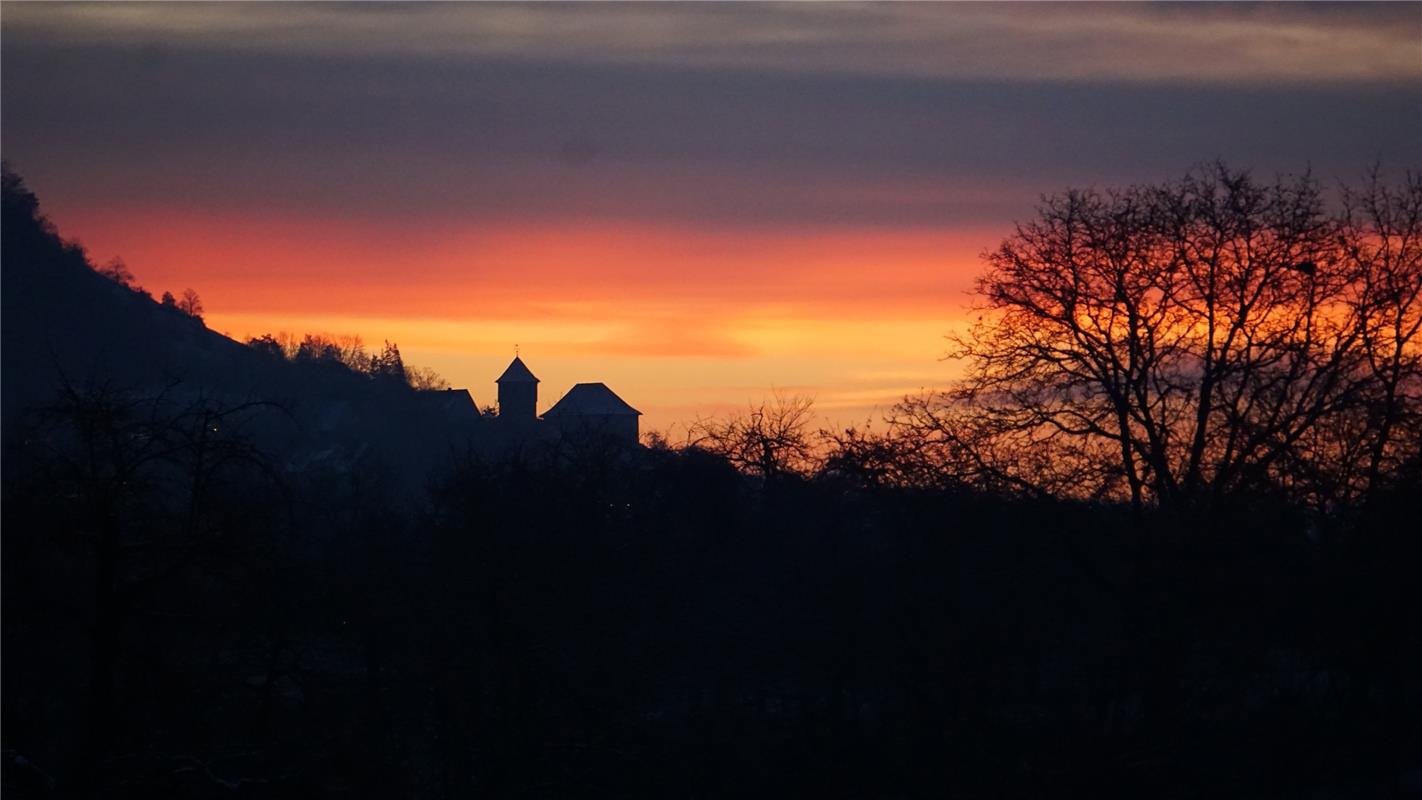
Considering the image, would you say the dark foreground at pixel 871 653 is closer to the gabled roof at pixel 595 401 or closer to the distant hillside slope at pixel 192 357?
the distant hillside slope at pixel 192 357

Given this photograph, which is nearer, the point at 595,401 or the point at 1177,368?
the point at 1177,368

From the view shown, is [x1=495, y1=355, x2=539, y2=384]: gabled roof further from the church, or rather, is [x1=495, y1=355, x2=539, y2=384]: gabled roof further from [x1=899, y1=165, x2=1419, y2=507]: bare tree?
[x1=899, y1=165, x2=1419, y2=507]: bare tree

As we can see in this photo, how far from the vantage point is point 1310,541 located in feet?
91.0

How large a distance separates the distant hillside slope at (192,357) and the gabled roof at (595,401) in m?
14.0

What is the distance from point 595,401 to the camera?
168 metres

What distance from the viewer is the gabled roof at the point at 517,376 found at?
173 metres

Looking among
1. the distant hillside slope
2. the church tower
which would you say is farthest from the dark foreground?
the church tower

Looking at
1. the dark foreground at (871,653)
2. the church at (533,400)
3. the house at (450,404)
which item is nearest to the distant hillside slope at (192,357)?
the house at (450,404)

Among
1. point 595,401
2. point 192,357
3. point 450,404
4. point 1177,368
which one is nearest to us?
point 1177,368

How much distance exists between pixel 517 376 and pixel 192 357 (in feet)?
125

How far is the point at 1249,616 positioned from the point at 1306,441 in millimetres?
3782

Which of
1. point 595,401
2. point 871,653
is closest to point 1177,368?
point 871,653

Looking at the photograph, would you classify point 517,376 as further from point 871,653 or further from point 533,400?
point 871,653

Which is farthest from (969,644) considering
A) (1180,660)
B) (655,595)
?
(655,595)
